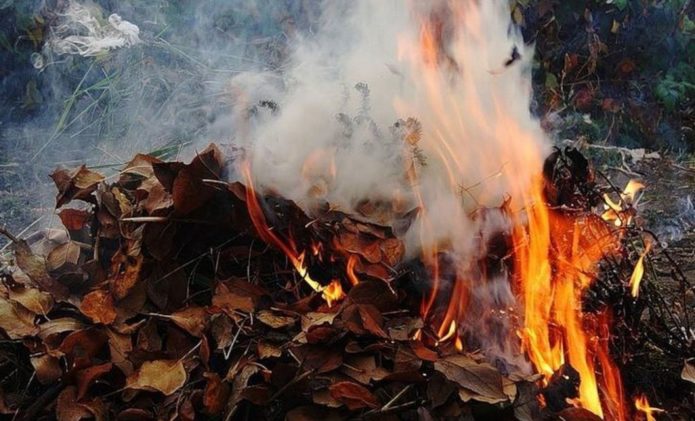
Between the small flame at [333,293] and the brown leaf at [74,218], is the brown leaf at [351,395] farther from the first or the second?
the brown leaf at [74,218]

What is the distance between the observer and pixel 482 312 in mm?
1955

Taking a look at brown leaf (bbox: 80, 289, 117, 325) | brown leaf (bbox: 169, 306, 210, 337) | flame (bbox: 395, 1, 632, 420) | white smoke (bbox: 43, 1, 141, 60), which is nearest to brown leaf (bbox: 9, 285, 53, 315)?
brown leaf (bbox: 80, 289, 117, 325)

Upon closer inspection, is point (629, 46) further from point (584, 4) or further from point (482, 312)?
point (482, 312)

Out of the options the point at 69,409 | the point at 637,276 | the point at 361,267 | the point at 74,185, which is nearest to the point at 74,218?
the point at 74,185

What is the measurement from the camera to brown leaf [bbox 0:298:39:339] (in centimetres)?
184

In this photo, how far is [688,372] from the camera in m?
1.81

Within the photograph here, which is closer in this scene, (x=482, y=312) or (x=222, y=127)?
(x=482, y=312)

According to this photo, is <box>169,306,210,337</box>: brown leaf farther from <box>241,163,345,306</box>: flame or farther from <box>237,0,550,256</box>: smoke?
<box>237,0,550,256</box>: smoke

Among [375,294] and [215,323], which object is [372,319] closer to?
[375,294]

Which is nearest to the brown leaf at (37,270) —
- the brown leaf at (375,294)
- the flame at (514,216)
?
the brown leaf at (375,294)

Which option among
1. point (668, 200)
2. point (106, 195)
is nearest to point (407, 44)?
point (106, 195)

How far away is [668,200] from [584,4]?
208 centimetres

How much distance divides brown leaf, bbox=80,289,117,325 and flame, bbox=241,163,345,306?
446 mm

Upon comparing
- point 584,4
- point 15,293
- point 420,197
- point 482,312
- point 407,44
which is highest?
point 584,4
